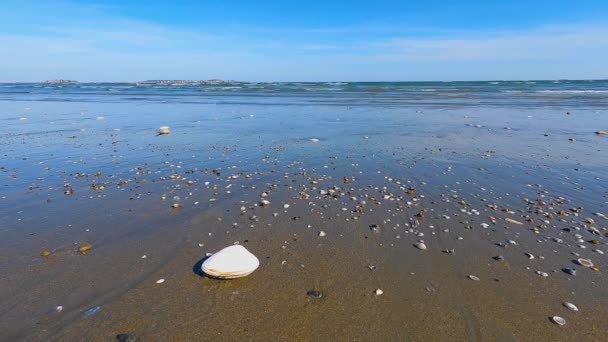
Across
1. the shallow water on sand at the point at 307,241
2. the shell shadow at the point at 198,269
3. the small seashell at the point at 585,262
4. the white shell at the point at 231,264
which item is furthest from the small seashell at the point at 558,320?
the shell shadow at the point at 198,269

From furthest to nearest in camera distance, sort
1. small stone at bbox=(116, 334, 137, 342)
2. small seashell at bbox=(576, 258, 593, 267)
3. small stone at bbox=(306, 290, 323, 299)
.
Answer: small seashell at bbox=(576, 258, 593, 267)
small stone at bbox=(306, 290, 323, 299)
small stone at bbox=(116, 334, 137, 342)

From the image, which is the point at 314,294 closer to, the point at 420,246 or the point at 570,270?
the point at 420,246

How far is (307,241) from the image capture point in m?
5.28

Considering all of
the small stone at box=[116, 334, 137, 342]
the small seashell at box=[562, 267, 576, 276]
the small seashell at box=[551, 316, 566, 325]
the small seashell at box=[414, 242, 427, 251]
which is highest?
the small seashell at box=[562, 267, 576, 276]

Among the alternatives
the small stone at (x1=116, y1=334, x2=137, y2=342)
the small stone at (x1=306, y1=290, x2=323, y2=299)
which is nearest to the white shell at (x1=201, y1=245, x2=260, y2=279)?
the small stone at (x1=306, y1=290, x2=323, y2=299)

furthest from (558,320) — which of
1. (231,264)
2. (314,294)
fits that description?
(231,264)

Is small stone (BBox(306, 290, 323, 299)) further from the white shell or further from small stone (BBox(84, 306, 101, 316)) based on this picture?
small stone (BBox(84, 306, 101, 316))

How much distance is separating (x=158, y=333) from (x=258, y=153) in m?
7.98

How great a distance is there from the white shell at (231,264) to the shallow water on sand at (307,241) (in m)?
0.11

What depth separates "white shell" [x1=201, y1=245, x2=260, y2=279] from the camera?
4176 millimetres

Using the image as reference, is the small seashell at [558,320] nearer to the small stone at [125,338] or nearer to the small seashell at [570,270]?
the small seashell at [570,270]

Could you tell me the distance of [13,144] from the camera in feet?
40.8

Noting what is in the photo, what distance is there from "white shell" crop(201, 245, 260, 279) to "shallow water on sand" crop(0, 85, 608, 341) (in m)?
0.11

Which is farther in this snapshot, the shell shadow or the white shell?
the shell shadow
